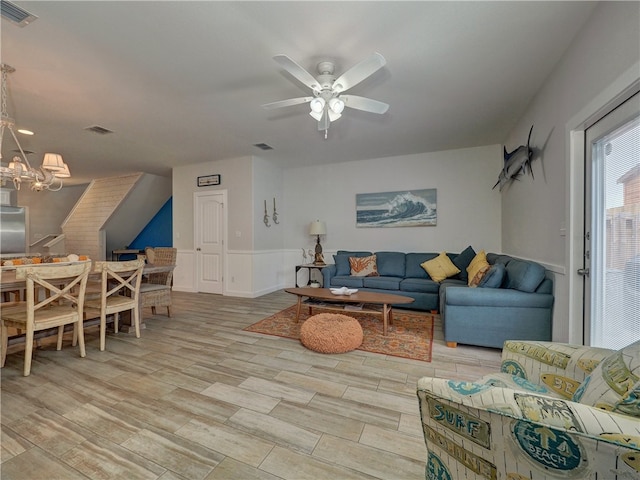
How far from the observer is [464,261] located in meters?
4.30

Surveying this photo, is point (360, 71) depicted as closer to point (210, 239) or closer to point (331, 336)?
point (331, 336)

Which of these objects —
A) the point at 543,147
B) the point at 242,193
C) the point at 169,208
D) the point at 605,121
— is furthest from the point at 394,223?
the point at 169,208

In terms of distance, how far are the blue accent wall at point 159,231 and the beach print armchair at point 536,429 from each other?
7.84 metres

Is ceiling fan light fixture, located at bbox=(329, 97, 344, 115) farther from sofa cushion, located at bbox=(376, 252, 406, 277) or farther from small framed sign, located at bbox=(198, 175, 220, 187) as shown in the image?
small framed sign, located at bbox=(198, 175, 220, 187)

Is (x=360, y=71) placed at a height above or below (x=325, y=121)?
above

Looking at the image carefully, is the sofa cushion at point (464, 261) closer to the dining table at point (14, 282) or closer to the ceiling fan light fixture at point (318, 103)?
the ceiling fan light fixture at point (318, 103)

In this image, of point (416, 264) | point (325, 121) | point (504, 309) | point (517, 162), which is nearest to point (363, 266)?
point (416, 264)

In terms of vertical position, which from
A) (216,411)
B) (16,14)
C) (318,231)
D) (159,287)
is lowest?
(216,411)

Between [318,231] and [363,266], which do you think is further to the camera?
[318,231]

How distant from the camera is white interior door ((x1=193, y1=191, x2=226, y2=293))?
5.35 metres

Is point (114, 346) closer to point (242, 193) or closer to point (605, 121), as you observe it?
point (242, 193)

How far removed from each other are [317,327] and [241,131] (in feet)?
9.63

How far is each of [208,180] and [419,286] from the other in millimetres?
4461

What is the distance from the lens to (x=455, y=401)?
0.76 metres
